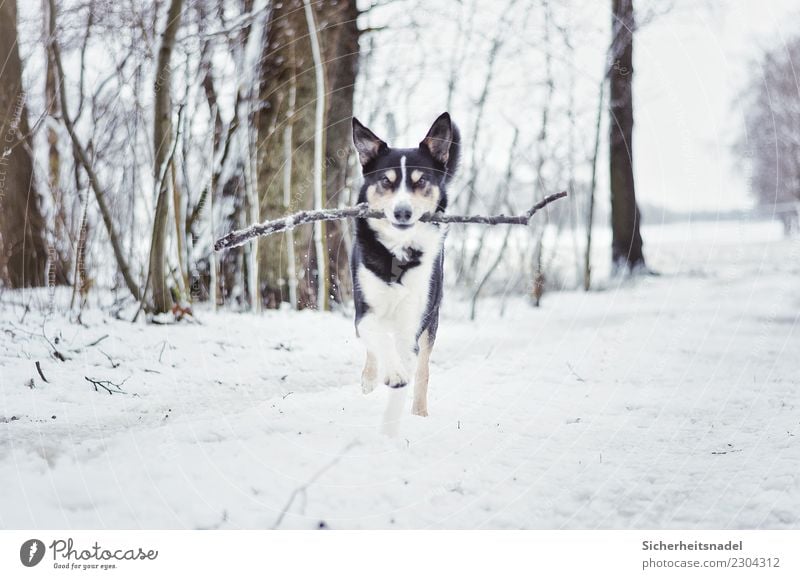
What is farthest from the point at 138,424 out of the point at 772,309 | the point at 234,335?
the point at 772,309

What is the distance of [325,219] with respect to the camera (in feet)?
7.26

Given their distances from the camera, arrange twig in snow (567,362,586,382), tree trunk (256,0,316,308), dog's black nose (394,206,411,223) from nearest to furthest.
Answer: dog's black nose (394,206,411,223) < twig in snow (567,362,586,382) < tree trunk (256,0,316,308)

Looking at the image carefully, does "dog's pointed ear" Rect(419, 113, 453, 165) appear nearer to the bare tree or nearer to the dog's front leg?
the dog's front leg

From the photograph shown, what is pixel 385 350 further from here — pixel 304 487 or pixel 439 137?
pixel 439 137

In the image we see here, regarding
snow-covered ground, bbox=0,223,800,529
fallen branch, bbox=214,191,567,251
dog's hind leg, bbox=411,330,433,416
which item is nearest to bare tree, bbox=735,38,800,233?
snow-covered ground, bbox=0,223,800,529

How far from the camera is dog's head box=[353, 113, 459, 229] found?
200 centimetres

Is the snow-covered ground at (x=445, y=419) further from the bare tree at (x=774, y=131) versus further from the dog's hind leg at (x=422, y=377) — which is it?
the bare tree at (x=774, y=131)

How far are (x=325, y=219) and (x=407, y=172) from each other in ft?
1.29

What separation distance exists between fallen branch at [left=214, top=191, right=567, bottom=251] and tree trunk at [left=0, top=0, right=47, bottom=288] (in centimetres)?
99

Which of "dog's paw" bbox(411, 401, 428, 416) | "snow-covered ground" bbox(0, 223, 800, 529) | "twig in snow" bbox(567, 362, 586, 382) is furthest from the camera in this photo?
"twig in snow" bbox(567, 362, 586, 382)

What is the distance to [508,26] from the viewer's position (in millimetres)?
2447

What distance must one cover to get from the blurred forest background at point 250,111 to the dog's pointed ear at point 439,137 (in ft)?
0.78

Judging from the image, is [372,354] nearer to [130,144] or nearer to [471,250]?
[471,250]
